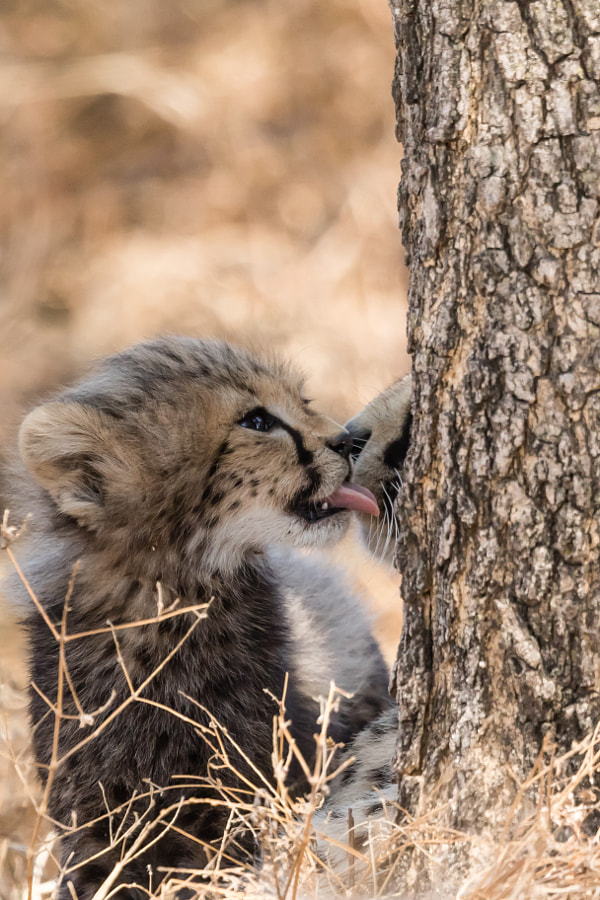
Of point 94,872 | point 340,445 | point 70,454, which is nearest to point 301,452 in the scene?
point 340,445

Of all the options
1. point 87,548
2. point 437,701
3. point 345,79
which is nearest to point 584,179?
point 437,701

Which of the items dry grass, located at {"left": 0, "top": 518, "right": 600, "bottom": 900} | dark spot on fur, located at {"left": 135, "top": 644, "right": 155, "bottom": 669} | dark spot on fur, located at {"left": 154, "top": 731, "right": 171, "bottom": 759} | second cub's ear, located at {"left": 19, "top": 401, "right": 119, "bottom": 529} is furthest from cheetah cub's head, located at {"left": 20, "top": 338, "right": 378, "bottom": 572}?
dry grass, located at {"left": 0, "top": 518, "right": 600, "bottom": 900}

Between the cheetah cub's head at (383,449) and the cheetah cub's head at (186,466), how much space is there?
6 centimetres

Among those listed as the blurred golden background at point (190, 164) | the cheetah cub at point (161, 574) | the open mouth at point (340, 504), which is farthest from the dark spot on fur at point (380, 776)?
the blurred golden background at point (190, 164)

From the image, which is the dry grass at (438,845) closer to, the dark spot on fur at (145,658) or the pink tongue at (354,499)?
the dark spot on fur at (145,658)

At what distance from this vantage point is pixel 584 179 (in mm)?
1844

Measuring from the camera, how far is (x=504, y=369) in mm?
1934

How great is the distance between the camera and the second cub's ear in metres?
2.45

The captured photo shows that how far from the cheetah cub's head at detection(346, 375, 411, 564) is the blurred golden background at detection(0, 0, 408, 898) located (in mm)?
4552

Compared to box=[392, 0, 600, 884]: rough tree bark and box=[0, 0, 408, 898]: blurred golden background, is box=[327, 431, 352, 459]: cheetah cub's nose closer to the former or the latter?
box=[392, 0, 600, 884]: rough tree bark

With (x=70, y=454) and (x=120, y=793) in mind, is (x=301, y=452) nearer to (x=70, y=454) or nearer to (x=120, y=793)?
(x=70, y=454)

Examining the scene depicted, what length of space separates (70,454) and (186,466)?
25 centimetres

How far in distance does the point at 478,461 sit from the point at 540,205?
428mm

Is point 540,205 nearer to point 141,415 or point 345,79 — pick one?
point 141,415
